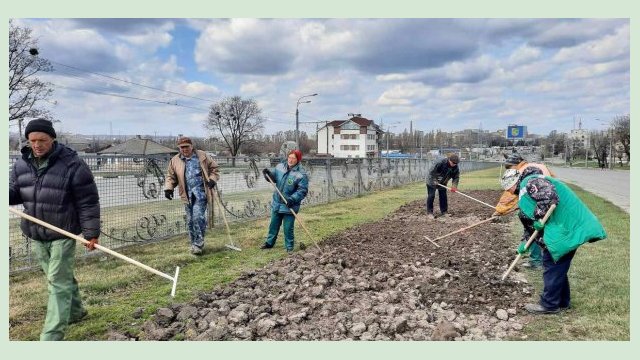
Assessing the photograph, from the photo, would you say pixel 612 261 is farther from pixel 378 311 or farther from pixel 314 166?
pixel 314 166

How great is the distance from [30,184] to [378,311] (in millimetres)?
3533

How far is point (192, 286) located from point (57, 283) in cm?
185

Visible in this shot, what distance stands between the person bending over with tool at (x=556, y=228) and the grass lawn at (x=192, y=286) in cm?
24

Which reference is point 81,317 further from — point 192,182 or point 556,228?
point 556,228

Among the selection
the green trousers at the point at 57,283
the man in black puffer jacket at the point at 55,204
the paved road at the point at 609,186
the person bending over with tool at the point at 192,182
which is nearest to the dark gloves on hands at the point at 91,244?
the man in black puffer jacket at the point at 55,204

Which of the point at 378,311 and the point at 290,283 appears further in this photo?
the point at 290,283

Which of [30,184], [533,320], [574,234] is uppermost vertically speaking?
[30,184]

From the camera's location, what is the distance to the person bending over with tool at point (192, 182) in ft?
25.7

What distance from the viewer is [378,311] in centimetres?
506

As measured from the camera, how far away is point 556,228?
16.6 ft

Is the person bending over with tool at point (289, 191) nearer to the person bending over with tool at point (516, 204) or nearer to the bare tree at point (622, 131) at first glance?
the person bending over with tool at point (516, 204)

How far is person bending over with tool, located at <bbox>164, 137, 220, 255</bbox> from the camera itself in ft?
25.7

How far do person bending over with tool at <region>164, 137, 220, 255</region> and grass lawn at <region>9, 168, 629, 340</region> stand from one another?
48 cm

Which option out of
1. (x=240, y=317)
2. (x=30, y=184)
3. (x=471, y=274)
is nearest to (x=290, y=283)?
(x=240, y=317)
